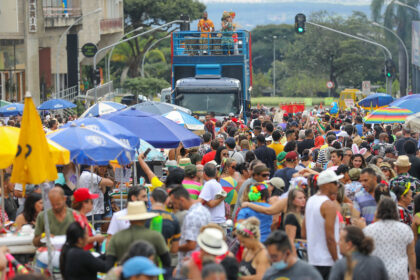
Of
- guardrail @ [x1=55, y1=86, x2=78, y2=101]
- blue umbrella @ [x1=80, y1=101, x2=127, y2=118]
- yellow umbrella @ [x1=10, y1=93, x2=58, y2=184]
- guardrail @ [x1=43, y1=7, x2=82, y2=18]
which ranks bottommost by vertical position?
guardrail @ [x1=55, y1=86, x2=78, y2=101]

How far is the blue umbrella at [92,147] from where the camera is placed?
446 inches

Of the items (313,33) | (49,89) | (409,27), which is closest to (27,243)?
(49,89)

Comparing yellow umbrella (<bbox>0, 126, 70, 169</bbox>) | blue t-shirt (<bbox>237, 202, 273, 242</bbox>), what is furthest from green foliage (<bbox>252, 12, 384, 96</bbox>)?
blue t-shirt (<bbox>237, 202, 273, 242</bbox>)

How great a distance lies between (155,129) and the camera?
14.7m

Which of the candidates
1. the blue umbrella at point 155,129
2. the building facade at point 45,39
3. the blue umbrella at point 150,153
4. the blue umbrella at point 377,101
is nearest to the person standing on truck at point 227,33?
the blue umbrella at point 377,101

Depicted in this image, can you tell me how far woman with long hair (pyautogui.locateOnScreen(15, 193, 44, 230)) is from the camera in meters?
10.5

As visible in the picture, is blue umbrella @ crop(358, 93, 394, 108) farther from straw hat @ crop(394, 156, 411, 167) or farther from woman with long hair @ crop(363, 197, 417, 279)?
woman with long hair @ crop(363, 197, 417, 279)

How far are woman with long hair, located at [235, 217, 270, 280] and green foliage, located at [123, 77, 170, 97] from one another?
66.6 meters

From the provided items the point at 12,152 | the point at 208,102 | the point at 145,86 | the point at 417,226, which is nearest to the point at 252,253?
the point at 417,226

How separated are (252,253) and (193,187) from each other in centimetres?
310

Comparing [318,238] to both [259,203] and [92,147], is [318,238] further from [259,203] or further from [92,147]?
[92,147]

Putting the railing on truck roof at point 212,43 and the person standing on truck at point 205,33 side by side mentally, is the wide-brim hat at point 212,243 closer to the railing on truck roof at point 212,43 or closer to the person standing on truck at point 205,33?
the person standing on truck at point 205,33

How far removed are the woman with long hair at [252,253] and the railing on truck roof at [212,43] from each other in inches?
932

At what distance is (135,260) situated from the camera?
657 cm
